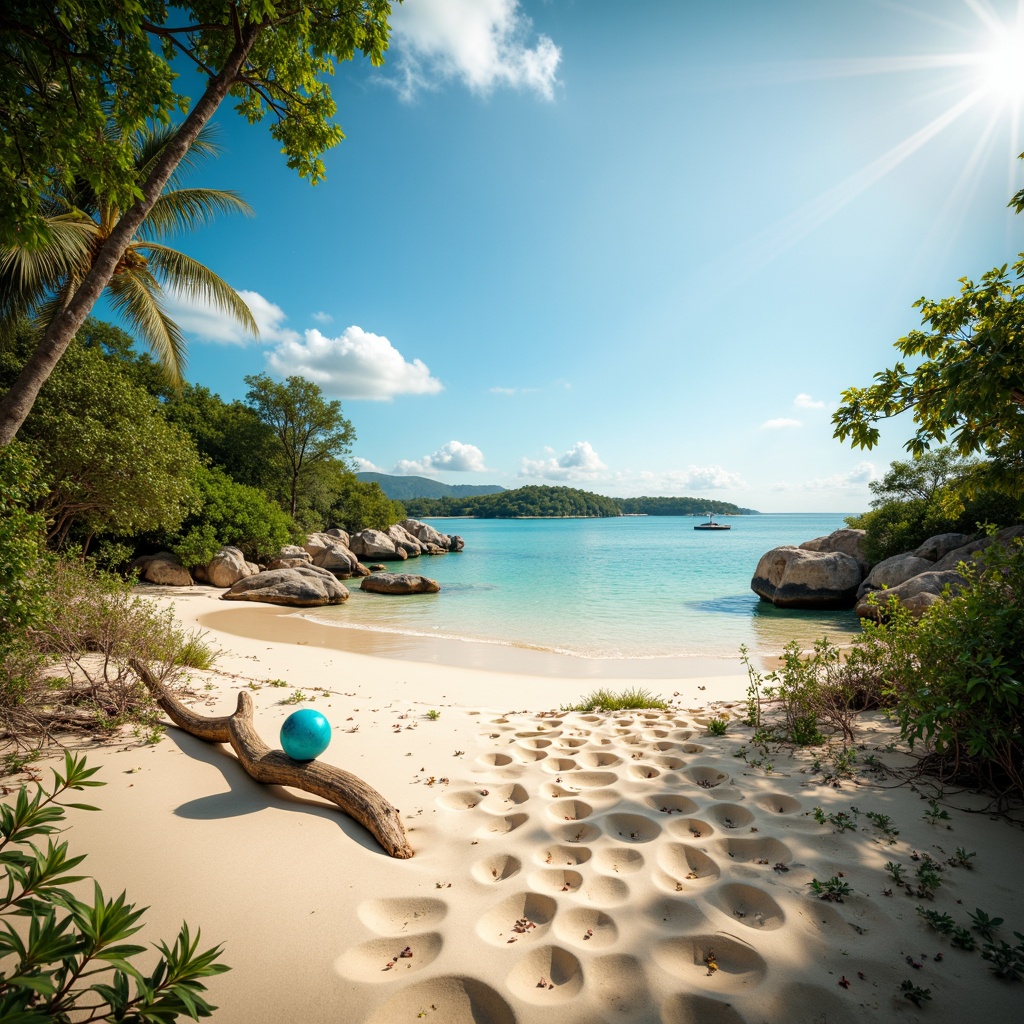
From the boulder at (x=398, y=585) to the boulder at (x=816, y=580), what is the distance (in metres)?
15.5

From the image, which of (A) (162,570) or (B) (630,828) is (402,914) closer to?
(B) (630,828)

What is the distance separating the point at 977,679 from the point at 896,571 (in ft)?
58.1

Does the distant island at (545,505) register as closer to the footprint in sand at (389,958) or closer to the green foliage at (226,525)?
the green foliage at (226,525)

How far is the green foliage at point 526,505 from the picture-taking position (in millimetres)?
153375

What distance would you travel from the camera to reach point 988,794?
3.48 metres

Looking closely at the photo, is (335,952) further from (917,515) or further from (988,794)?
(917,515)

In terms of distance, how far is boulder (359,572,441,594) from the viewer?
22.5 meters

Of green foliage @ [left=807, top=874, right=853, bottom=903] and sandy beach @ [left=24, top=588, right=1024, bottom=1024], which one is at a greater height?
green foliage @ [left=807, top=874, right=853, bottom=903]

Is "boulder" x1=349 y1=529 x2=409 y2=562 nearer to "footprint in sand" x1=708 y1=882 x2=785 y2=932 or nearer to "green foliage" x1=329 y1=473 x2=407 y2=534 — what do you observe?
"green foliage" x1=329 y1=473 x2=407 y2=534

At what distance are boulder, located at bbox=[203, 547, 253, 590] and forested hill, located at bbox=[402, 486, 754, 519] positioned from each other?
4747 inches

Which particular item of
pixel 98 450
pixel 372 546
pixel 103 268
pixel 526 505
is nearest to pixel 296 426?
pixel 372 546

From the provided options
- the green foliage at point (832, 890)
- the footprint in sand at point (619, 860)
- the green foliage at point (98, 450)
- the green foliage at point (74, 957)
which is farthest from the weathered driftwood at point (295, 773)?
the green foliage at point (98, 450)

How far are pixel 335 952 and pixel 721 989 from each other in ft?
6.02

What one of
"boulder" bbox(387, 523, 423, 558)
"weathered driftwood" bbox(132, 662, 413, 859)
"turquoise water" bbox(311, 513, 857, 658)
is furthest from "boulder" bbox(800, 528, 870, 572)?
"boulder" bbox(387, 523, 423, 558)
